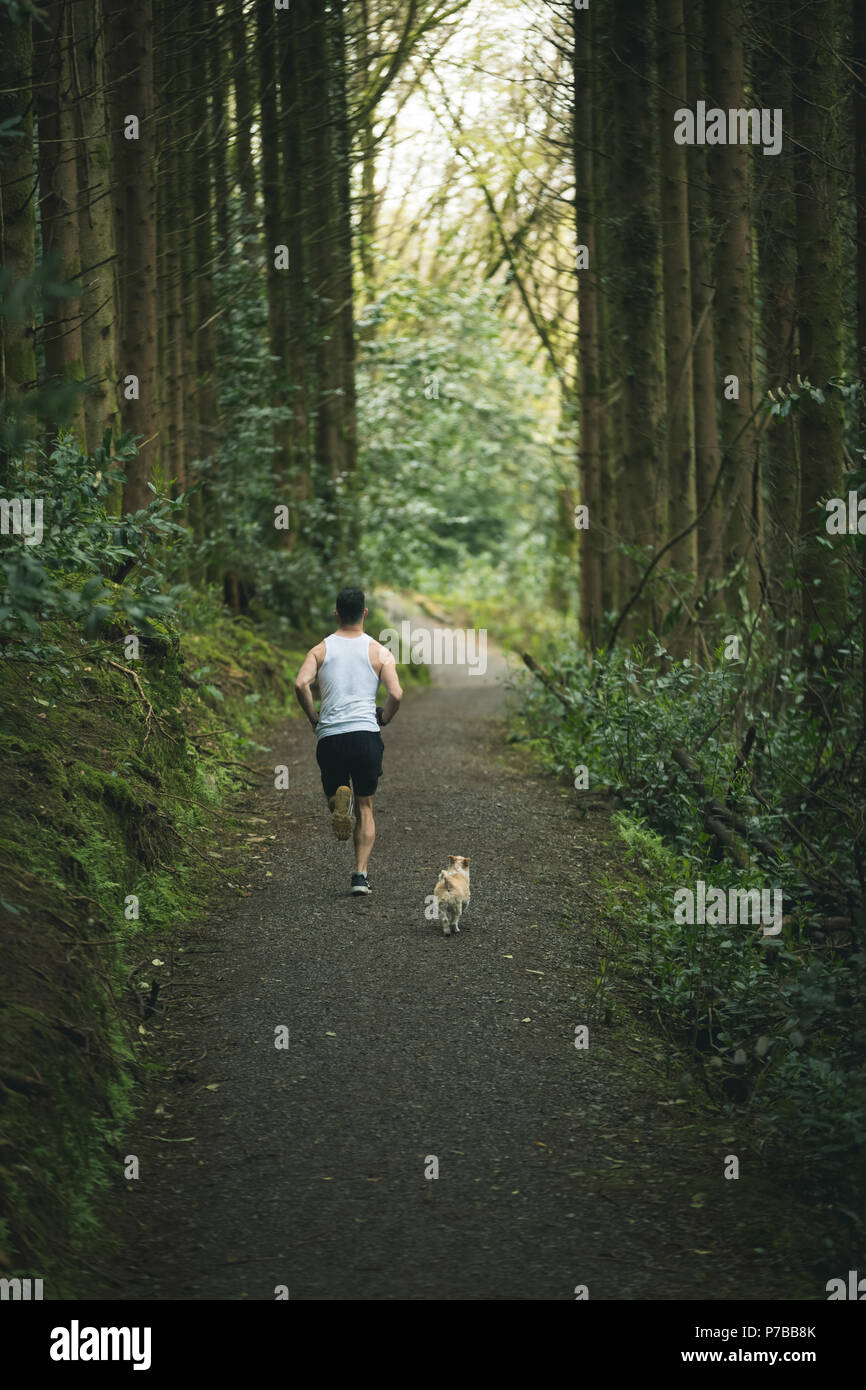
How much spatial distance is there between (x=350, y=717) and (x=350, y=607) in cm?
76

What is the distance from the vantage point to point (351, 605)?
8.77 m

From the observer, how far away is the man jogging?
8711 millimetres

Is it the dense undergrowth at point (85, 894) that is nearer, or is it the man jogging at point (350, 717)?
the dense undergrowth at point (85, 894)

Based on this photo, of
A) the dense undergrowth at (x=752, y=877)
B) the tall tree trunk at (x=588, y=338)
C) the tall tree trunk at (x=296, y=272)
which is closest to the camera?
the dense undergrowth at (x=752, y=877)

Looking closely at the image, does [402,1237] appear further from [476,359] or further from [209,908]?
[476,359]

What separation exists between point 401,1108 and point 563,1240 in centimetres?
120

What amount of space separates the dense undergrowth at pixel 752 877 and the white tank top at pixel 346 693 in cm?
228

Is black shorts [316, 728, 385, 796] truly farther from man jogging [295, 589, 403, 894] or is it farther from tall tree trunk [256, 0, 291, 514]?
tall tree trunk [256, 0, 291, 514]

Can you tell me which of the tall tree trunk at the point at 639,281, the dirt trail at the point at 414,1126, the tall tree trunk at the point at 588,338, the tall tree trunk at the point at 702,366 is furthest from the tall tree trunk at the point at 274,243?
the dirt trail at the point at 414,1126

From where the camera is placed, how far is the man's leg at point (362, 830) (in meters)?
8.84

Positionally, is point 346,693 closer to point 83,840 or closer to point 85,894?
point 83,840

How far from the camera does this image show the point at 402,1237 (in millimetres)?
4973

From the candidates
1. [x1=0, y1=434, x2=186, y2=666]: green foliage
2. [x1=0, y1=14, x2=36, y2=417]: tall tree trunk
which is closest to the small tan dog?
[x1=0, y1=434, x2=186, y2=666]: green foliage

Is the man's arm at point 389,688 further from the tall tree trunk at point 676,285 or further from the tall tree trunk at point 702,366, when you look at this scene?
the tall tree trunk at point 676,285
